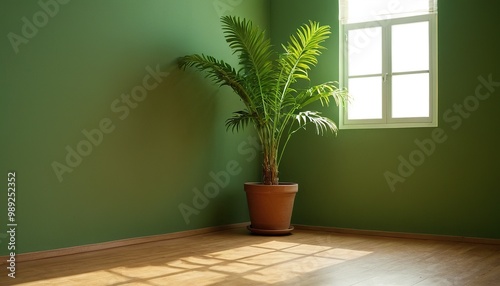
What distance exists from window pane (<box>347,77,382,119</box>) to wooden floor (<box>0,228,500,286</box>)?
1.15 m

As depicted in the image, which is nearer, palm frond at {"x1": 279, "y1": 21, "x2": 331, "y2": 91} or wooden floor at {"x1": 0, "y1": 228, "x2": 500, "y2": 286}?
wooden floor at {"x1": 0, "y1": 228, "x2": 500, "y2": 286}

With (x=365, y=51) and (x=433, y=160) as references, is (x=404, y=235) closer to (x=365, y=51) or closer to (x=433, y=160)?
(x=433, y=160)

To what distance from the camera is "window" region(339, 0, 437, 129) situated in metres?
4.75

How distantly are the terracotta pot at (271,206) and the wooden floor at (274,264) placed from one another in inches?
9.2

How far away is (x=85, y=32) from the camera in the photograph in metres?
3.91

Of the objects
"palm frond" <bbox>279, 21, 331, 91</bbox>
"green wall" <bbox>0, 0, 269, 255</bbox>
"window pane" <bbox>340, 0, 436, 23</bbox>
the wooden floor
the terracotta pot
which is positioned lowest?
the wooden floor

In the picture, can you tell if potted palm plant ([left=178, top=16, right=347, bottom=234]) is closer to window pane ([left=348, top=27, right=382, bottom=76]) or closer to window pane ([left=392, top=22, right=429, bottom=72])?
window pane ([left=348, top=27, right=382, bottom=76])

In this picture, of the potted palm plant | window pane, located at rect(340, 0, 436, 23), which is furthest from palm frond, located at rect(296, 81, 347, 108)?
window pane, located at rect(340, 0, 436, 23)

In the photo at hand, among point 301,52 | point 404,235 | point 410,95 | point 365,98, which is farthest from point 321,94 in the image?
point 404,235

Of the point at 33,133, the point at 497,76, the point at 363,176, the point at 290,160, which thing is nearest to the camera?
the point at 33,133

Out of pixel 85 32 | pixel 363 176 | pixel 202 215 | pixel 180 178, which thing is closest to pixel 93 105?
pixel 85 32

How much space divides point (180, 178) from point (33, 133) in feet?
4.48

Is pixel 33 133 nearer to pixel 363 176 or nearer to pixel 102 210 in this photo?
pixel 102 210

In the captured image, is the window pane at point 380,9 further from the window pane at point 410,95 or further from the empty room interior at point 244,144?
the window pane at point 410,95
